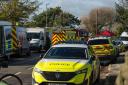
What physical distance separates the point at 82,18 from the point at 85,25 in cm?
629

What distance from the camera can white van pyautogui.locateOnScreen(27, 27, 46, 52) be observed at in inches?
1847

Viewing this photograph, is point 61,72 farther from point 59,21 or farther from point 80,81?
point 59,21

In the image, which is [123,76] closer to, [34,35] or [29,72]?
[29,72]

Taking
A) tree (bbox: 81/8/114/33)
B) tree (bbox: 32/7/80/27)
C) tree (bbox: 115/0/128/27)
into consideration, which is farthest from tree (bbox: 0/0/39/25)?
tree (bbox: 81/8/114/33)

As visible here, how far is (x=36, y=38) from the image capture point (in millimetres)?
48062

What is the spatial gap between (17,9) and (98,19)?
6812 centimetres

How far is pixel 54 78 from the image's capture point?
13289 millimetres

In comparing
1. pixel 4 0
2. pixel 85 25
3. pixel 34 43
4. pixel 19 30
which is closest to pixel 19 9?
pixel 4 0

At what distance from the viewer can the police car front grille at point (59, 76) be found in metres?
13.3

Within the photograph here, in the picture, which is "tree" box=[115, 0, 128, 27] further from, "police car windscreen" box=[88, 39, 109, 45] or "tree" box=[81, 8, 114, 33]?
"tree" box=[81, 8, 114, 33]

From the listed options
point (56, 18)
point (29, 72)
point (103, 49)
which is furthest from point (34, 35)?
point (56, 18)

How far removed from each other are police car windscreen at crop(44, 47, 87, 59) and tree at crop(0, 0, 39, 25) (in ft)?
125

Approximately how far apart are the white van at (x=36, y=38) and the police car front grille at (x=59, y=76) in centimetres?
3332

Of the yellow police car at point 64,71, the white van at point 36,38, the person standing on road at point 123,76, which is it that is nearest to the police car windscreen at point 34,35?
the white van at point 36,38
